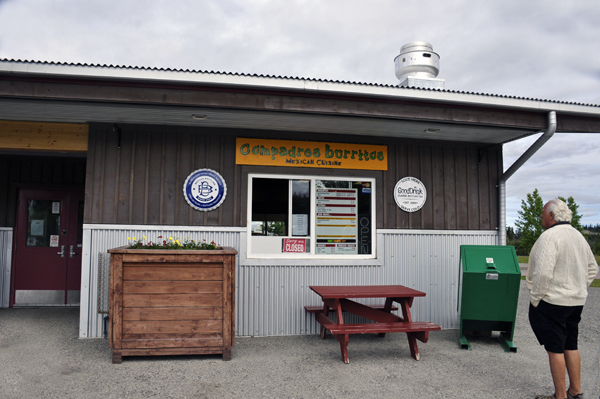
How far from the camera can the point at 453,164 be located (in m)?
7.01

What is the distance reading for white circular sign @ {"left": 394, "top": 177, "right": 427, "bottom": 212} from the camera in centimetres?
677

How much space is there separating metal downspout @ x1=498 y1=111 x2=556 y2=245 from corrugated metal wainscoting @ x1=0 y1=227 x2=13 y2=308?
28.0 ft

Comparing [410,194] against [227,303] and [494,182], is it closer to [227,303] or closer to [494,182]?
[494,182]

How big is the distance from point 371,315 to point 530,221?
34.4 metres

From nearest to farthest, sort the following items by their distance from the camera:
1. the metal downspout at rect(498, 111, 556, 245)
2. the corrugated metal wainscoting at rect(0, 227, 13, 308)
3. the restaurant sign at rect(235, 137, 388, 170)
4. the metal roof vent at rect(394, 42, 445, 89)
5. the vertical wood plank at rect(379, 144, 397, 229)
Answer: the metal downspout at rect(498, 111, 556, 245) < the restaurant sign at rect(235, 137, 388, 170) < the vertical wood plank at rect(379, 144, 397, 229) < the metal roof vent at rect(394, 42, 445, 89) < the corrugated metal wainscoting at rect(0, 227, 13, 308)

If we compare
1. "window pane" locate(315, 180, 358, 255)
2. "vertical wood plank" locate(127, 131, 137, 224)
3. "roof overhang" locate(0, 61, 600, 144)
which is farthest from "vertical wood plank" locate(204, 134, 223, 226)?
"window pane" locate(315, 180, 358, 255)

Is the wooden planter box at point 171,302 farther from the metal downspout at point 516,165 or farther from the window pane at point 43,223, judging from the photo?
the metal downspout at point 516,165

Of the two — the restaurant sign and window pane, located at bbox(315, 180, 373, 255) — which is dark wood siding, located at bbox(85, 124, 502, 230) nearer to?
the restaurant sign

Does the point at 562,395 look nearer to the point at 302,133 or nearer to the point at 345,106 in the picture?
the point at 345,106

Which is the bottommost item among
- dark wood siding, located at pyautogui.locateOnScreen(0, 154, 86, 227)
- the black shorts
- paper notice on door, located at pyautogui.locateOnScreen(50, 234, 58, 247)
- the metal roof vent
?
the black shorts

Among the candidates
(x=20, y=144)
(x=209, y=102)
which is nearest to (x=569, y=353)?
(x=209, y=102)

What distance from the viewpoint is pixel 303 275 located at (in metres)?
6.38

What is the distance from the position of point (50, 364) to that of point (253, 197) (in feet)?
10.4

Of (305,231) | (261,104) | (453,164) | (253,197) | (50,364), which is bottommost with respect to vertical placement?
(50,364)
